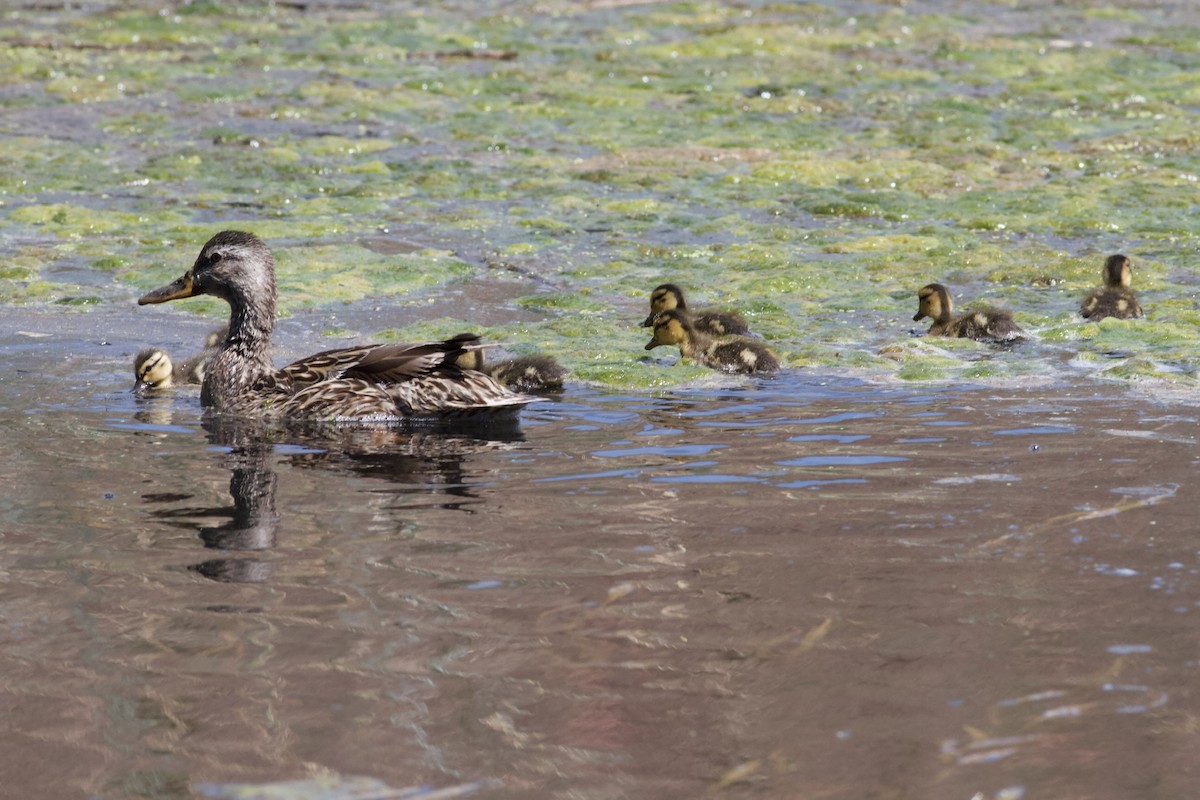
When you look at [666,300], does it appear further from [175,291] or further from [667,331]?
[175,291]

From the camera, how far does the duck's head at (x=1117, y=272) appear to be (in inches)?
355

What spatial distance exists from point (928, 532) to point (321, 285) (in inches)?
208

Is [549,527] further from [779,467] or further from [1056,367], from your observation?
[1056,367]

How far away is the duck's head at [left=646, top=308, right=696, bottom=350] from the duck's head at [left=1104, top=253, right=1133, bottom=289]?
233cm

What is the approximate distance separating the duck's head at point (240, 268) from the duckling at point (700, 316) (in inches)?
72.2

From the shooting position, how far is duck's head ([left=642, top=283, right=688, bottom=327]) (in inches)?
339

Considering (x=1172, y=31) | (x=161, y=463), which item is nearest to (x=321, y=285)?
(x=161, y=463)

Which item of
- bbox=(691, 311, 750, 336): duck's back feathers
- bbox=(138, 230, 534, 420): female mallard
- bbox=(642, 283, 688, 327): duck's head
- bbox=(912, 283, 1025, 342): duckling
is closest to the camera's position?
bbox=(138, 230, 534, 420): female mallard

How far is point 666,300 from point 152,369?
2.49 meters

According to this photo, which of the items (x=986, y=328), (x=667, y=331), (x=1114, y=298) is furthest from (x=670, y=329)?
(x=1114, y=298)

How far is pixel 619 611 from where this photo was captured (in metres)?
4.48

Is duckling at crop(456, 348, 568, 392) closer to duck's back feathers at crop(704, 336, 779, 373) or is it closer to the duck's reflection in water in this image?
the duck's reflection in water

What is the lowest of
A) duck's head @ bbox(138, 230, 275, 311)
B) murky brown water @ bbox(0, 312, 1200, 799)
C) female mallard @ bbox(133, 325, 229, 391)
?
murky brown water @ bbox(0, 312, 1200, 799)

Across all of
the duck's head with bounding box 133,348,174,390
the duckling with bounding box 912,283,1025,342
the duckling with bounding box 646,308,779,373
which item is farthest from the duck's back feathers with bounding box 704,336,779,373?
the duck's head with bounding box 133,348,174,390
